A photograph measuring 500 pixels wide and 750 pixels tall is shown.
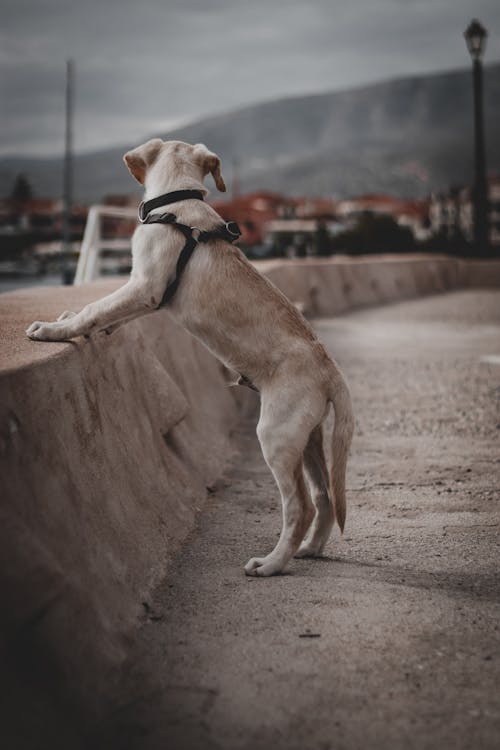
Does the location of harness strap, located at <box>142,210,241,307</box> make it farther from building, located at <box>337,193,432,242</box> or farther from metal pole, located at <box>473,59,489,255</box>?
building, located at <box>337,193,432,242</box>

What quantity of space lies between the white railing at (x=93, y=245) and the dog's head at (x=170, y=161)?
584 cm

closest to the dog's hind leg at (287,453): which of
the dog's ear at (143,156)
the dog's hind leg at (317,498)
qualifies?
the dog's hind leg at (317,498)

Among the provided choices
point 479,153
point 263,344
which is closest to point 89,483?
point 263,344

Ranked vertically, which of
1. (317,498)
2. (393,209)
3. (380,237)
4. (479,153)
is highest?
(393,209)

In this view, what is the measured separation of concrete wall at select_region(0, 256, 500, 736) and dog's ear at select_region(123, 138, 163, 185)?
0.89 m

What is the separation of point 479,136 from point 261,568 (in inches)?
852

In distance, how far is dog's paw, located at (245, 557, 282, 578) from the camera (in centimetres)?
388

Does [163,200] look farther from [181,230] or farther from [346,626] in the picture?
[346,626]

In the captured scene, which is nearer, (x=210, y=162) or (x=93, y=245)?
(x=210, y=162)

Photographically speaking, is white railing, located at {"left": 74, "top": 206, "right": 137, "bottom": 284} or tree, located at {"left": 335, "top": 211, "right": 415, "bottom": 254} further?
tree, located at {"left": 335, "top": 211, "right": 415, "bottom": 254}

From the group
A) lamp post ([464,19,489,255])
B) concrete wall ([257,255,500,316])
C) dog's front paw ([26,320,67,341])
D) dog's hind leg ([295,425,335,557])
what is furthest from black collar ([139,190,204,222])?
lamp post ([464,19,489,255])

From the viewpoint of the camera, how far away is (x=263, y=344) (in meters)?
4.02

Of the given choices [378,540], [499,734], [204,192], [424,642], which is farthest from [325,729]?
[204,192]

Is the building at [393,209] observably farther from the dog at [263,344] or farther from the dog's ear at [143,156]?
the dog at [263,344]
